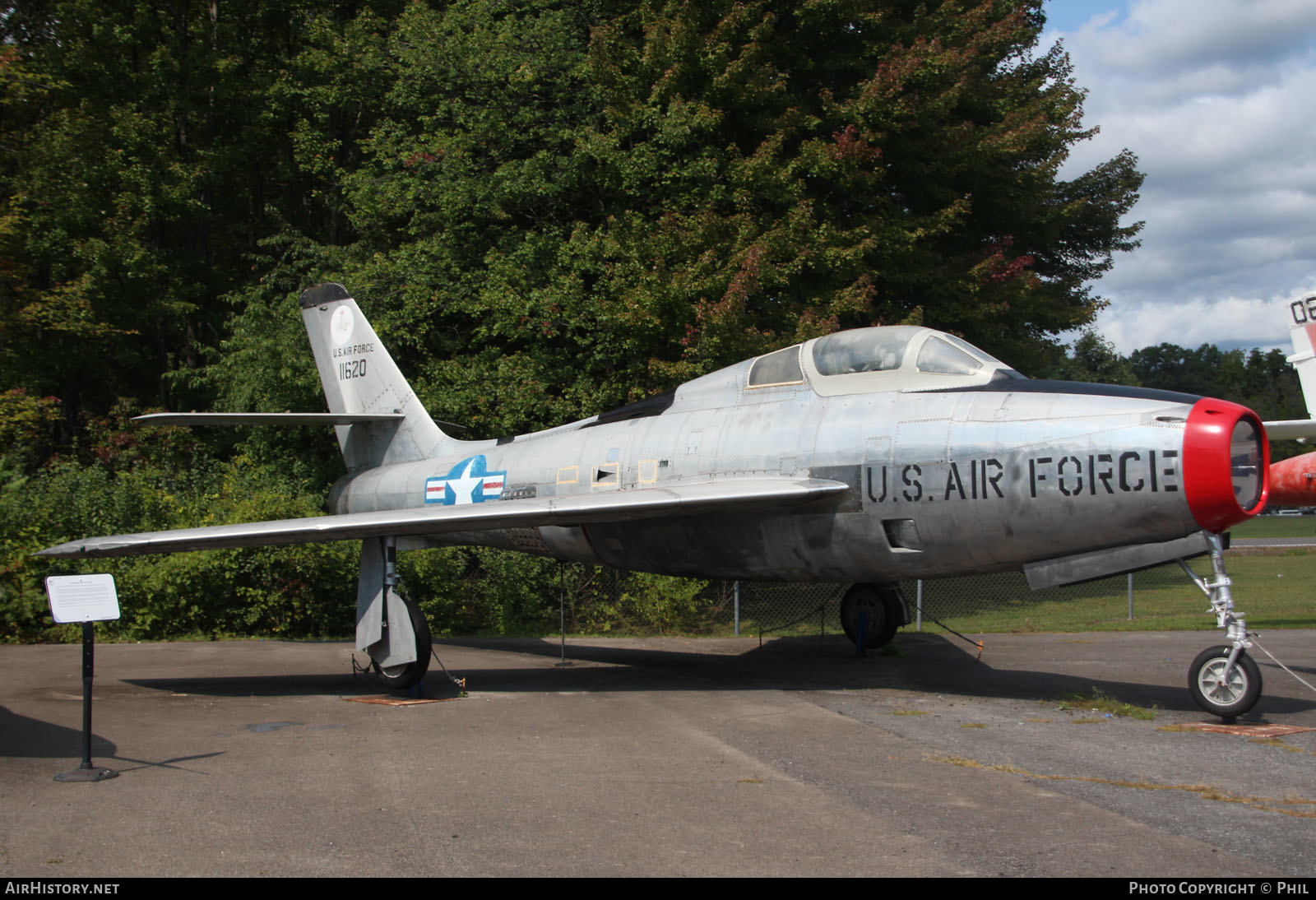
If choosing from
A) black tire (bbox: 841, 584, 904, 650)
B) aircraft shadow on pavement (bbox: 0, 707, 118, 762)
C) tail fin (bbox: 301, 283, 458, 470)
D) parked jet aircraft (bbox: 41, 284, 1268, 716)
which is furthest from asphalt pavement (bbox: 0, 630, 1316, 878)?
tail fin (bbox: 301, 283, 458, 470)

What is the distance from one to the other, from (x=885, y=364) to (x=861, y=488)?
1331 millimetres

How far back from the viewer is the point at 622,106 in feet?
63.5

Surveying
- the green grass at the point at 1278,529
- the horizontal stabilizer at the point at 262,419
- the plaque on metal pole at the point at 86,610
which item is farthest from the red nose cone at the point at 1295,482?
the green grass at the point at 1278,529

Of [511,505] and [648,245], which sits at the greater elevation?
[648,245]

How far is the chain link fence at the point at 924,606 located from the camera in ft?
54.1

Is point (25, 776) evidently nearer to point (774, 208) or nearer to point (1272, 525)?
point (774, 208)

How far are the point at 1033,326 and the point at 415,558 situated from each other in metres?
17.1

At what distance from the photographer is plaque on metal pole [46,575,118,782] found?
6.61 meters

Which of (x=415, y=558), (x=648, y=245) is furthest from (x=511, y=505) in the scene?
(x=648, y=245)

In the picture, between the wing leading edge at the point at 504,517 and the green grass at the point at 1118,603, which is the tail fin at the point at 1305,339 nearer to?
the green grass at the point at 1118,603

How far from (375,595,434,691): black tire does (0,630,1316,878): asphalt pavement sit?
293mm

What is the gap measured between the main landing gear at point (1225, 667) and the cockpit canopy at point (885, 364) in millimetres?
2500

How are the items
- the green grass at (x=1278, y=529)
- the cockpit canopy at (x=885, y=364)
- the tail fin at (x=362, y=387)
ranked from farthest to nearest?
the green grass at (x=1278, y=529), the tail fin at (x=362, y=387), the cockpit canopy at (x=885, y=364)

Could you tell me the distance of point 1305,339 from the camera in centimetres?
1332
